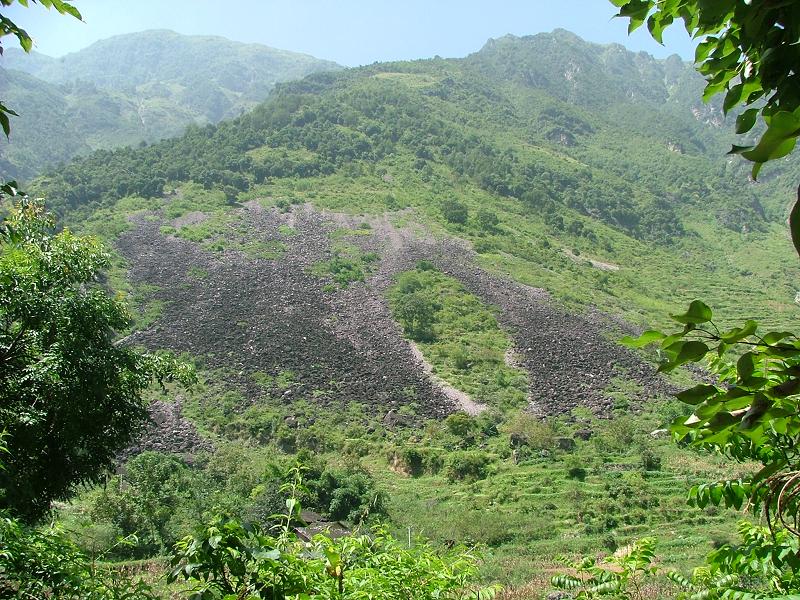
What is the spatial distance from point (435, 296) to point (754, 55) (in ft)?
97.8

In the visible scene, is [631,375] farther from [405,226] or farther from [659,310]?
[405,226]

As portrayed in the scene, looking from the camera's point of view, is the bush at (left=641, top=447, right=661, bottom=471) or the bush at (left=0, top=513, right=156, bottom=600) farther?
the bush at (left=641, top=447, right=661, bottom=471)

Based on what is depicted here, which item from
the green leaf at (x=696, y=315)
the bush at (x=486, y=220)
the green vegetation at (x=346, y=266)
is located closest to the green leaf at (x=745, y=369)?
the green leaf at (x=696, y=315)

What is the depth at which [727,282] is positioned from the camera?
4803 centimetres

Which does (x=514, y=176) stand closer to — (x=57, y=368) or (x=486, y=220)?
(x=486, y=220)

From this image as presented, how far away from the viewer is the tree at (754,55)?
2.39 feet

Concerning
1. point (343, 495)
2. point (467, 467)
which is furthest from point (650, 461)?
point (343, 495)

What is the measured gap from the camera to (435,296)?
31.1 m

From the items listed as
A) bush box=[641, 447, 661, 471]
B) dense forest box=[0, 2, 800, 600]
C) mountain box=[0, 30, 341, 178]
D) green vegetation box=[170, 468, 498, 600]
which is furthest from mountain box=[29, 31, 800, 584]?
mountain box=[0, 30, 341, 178]

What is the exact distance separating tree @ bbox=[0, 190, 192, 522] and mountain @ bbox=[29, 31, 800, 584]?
249 cm

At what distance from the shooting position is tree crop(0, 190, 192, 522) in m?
5.98

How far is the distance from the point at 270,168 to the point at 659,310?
111 ft

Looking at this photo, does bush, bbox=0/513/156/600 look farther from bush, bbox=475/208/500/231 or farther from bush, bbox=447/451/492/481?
bush, bbox=475/208/500/231

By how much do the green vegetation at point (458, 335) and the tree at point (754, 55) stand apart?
67.2ft
